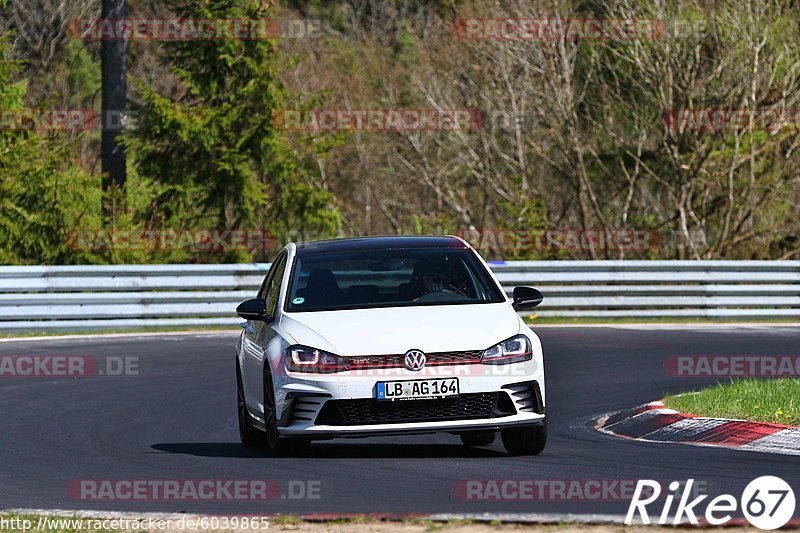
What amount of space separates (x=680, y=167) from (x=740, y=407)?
1770cm

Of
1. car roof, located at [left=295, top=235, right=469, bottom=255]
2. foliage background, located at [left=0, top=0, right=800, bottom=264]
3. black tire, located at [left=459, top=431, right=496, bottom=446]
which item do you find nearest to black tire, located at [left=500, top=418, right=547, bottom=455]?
black tire, located at [left=459, top=431, right=496, bottom=446]

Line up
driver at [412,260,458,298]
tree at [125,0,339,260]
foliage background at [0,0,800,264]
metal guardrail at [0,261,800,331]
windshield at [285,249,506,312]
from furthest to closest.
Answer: tree at [125,0,339,260], foliage background at [0,0,800,264], metal guardrail at [0,261,800,331], driver at [412,260,458,298], windshield at [285,249,506,312]

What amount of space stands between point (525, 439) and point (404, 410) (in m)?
0.96

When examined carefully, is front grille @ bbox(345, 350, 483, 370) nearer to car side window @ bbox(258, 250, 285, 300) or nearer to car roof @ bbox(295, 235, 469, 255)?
car roof @ bbox(295, 235, 469, 255)

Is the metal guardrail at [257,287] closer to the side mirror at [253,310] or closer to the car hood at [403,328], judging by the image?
the side mirror at [253,310]

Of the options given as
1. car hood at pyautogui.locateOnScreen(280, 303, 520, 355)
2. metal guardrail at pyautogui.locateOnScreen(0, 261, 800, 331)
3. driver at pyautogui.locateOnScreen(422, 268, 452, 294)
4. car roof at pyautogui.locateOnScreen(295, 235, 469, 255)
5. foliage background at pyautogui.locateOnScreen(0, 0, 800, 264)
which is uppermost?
car roof at pyautogui.locateOnScreen(295, 235, 469, 255)

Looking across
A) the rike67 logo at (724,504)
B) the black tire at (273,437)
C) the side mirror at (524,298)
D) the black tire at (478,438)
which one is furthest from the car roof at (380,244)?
the rike67 logo at (724,504)

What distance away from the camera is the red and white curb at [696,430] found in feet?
34.3

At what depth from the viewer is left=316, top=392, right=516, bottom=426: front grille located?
9.73 metres

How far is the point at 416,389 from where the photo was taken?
31.7 feet

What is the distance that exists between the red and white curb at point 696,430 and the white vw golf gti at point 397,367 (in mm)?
1609

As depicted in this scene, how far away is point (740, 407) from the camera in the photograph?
39.0ft

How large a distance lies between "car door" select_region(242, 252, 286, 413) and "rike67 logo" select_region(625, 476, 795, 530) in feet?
10.8

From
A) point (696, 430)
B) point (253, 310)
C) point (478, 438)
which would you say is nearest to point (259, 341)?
point (253, 310)
